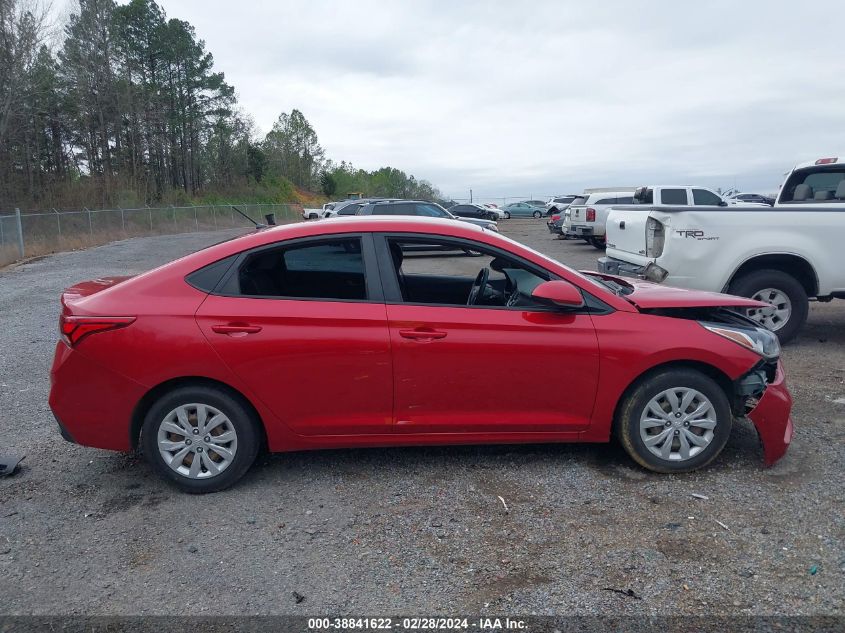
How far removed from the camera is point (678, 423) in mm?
4074

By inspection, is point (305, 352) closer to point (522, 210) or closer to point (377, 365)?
point (377, 365)

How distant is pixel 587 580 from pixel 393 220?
2.46m

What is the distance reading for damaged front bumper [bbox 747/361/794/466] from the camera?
13.4 ft

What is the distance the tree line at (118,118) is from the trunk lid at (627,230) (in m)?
34.6

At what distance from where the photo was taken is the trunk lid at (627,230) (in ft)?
25.2

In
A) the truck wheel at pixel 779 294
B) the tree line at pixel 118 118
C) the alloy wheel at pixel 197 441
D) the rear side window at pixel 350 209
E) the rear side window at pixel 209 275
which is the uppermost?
the tree line at pixel 118 118

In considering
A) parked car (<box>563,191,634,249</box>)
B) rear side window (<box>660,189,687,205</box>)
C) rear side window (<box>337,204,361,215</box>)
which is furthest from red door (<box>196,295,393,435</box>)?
parked car (<box>563,191,634,249</box>)

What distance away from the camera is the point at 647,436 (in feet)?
13.4

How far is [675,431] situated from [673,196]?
15559 millimetres

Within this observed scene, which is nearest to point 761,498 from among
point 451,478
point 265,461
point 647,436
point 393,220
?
point 647,436

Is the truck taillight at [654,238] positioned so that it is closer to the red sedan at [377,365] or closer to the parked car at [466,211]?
the red sedan at [377,365]

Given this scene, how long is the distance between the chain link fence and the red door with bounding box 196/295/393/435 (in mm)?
8975

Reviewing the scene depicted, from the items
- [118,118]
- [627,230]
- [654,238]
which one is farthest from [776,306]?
[118,118]

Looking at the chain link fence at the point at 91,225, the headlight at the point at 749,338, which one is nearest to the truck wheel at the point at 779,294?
the headlight at the point at 749,338
